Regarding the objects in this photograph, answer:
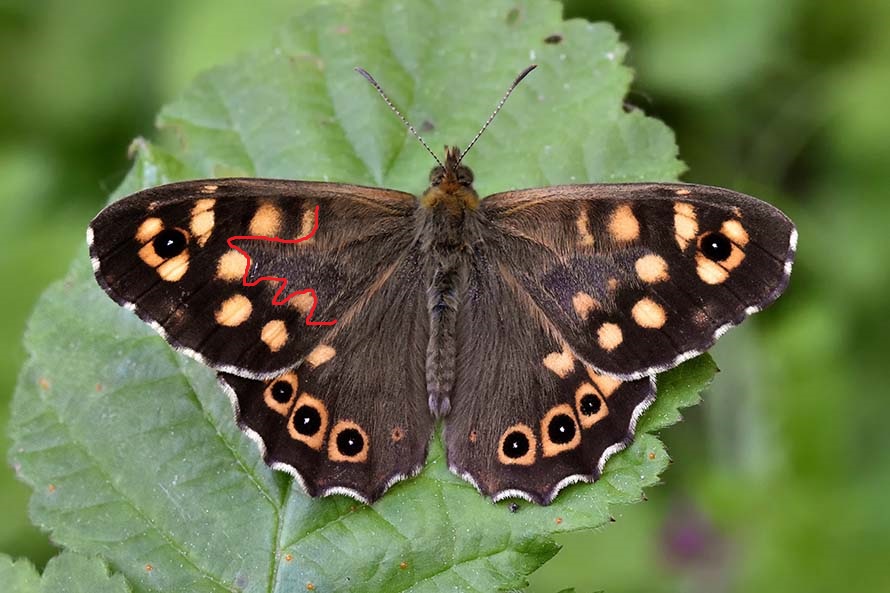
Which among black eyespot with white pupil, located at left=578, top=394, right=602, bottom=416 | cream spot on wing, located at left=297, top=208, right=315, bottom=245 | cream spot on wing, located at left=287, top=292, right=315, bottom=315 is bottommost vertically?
cream spot on wing, located at left=287, top=292, right=315, bottom=315

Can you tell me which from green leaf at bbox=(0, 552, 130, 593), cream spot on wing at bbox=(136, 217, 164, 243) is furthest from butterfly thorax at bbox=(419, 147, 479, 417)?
green leaf at bbox=(0, 552, 130, 593)

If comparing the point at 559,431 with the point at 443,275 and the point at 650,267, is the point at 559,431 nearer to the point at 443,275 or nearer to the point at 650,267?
the point at 650,267

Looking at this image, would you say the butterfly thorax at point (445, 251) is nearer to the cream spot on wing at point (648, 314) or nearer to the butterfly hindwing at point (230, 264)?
the butterfly hindwing at point (230, 264)

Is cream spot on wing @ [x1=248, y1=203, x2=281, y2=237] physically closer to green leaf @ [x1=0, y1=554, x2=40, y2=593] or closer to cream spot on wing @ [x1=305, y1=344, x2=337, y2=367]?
cream spot on wing @ [x1=305, y1=344, x2=337, y2=367]

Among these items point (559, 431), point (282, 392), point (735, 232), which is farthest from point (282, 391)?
point (735, 232)

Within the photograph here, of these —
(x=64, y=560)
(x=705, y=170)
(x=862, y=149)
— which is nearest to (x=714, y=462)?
(x=705, y=170)

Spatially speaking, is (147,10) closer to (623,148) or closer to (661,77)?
(661,77)
